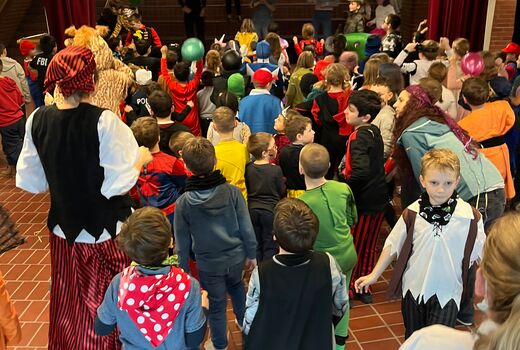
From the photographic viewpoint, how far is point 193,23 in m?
11.4

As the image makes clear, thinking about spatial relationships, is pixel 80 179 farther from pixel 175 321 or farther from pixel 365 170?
pixel 365 170

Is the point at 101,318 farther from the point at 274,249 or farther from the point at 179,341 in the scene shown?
the point at 274,249

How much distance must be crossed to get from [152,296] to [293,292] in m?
0.60

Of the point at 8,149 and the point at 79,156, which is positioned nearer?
the point at 79,156

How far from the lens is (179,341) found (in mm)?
2396

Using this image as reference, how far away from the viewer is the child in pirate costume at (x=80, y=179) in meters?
2.71

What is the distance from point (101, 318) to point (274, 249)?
1889 millimetres

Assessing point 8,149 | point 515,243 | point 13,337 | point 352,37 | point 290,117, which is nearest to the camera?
point 515,243

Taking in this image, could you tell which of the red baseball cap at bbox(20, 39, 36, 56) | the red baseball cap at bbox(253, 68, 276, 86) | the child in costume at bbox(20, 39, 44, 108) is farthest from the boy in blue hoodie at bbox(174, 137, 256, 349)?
the red baseball cap at bbox(20, 39, 36, 56)

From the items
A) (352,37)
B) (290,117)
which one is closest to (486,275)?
(290,117)

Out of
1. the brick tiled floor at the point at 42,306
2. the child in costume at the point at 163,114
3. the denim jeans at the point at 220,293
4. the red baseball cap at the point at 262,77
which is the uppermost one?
the red baseball cap at the point at 262,77

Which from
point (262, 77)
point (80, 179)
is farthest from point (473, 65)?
point (80, 179)

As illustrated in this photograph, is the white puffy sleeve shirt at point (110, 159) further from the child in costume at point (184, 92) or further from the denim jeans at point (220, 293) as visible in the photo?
the child in costume at point (184, 92)

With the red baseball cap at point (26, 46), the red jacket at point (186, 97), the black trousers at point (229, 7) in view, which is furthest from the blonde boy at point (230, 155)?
the black trousers at point (229, 7)
